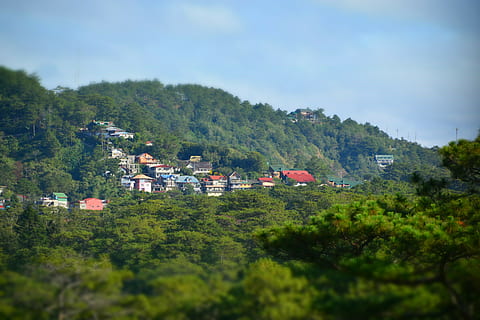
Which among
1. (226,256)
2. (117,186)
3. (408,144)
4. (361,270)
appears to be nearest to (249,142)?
(408,144)

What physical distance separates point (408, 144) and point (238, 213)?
67.3m

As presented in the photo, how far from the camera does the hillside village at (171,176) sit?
169 feet

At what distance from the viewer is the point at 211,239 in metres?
23.9

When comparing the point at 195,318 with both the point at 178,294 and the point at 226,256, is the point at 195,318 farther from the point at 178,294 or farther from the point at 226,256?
the point at 226,256

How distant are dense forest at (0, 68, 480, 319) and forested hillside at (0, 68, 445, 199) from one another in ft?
0.74

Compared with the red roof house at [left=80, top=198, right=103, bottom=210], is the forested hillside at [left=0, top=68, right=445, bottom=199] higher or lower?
higher

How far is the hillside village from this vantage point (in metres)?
51.5

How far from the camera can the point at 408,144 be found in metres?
90.4

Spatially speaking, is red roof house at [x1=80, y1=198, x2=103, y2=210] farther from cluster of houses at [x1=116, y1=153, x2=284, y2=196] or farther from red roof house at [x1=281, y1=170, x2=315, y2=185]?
red roof house at [x1=281, y1=170, x2=315, y2=185]

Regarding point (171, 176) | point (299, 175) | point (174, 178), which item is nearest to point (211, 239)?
point (174, 178)

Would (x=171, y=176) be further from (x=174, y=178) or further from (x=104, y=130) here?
(x=104, y=130)

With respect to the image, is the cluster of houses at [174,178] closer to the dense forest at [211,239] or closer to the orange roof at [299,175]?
the dense forest at [211,239]

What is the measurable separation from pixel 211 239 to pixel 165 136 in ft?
134

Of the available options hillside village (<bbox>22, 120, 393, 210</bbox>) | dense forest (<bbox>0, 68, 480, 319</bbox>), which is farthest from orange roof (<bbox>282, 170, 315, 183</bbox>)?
dense forest (<bbox>0, 68, 480, 319</bbox>)
